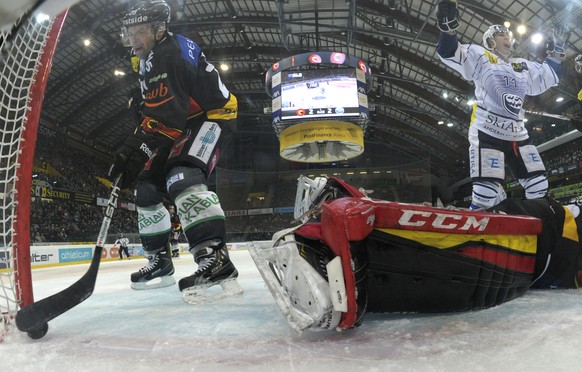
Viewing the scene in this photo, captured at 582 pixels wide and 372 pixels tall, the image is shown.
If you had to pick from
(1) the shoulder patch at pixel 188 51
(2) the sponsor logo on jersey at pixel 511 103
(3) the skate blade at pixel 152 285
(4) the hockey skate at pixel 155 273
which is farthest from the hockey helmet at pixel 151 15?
(2) the sponsor logo on jersey at pixel 511 103

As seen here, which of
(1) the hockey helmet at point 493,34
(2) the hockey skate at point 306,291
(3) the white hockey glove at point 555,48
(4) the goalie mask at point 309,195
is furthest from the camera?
(3) the white hockey glove at point 555,48

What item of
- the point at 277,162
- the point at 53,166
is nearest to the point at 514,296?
the point at 53,166

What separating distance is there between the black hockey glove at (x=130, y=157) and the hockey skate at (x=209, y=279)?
0.47 metres

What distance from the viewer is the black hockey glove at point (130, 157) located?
1.68m

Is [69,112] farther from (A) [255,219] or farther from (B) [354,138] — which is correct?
(B) [354,138]

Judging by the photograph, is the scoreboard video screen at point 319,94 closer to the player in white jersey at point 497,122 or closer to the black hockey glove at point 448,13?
the player in white jersey at point 497,122

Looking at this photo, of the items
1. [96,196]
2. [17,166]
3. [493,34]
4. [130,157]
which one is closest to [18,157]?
[17,166]

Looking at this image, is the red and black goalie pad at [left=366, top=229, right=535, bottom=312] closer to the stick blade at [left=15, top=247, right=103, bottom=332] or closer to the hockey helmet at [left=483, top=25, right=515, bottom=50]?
the stick blade at [left=15, top=247, right=103, bottom=332]

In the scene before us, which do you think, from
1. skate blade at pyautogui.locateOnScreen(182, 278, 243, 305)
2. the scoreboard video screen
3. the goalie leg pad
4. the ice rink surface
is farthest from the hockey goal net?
the scoreboard video screen

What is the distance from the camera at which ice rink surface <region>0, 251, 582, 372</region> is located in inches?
34.9

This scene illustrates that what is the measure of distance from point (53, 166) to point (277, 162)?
13734 millimetres

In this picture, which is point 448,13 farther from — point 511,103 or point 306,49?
point 306,49

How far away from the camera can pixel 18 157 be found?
49.9 inches

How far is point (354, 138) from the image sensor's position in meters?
12.0
